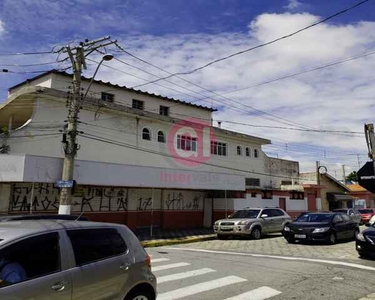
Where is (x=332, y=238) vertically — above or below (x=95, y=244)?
below

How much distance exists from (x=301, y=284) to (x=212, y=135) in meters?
21.8

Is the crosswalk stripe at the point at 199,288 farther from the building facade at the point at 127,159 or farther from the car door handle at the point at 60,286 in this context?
the building facade at the point at 127,159

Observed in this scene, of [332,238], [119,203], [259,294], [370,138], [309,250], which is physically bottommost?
[259,294]

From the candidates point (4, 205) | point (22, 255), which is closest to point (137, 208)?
point (4, 205)

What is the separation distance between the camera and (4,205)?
16250mm

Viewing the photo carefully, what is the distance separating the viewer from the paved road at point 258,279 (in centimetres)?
719

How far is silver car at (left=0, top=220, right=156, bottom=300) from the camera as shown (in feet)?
12.5

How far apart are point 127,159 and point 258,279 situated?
1550cm

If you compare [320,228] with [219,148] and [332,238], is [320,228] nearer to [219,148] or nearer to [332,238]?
[332,238]

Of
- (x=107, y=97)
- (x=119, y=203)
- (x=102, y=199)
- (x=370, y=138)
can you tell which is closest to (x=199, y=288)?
(x=370, y=138)

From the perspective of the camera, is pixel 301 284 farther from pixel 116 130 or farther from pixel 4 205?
pixel 116 130

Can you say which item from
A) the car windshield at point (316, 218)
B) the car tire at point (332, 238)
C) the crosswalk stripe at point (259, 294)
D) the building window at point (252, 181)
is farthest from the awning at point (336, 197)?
the crosswalk stripe at point (259, 294)

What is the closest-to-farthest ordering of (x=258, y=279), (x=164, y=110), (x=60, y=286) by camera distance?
(x=60, y=286) → (x=258, y=279) → (x=164, y=110)

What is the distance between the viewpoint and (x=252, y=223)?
18.7 meters
